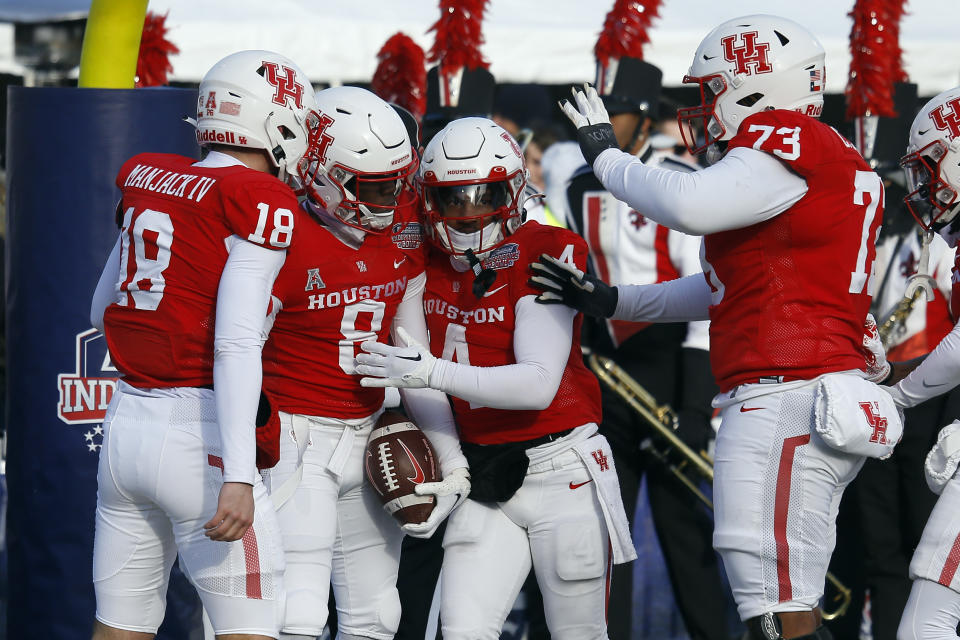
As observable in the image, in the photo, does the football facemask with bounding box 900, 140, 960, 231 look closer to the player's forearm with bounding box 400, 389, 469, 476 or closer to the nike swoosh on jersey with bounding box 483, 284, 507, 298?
the nike swoosh on jersey with bounding box 483, 284, 507, 298

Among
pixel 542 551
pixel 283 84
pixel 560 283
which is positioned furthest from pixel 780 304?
pixel 283 84

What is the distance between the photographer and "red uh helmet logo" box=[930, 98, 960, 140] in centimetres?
375

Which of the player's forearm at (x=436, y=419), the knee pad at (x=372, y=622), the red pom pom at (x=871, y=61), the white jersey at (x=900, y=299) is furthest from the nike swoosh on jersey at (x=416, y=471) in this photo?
the red pom pom at (x=871, y=61)

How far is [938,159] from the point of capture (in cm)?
379

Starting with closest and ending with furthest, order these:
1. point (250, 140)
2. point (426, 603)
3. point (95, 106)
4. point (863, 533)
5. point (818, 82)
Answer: point (250, 140) < point (818, 82) < point (95, 106) < point (426, 603) < point (863, 533)

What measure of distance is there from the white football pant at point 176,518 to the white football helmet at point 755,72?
5.11 ft

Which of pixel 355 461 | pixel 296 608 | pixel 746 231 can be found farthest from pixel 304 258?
pixel 746 231

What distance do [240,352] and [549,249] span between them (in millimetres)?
1081

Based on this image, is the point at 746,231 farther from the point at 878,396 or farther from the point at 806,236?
the point at 878,396

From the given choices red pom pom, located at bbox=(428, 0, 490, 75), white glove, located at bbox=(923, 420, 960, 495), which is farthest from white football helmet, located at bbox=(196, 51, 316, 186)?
red pom pom, located at bbox=(428, 0, 490, 75)

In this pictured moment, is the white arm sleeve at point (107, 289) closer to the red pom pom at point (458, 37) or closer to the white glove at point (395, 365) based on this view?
the white glove at point (395, 365)

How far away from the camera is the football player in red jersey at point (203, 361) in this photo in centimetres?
310

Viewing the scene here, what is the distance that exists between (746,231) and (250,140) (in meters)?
1.30

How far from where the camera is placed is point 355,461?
12.1 ft
